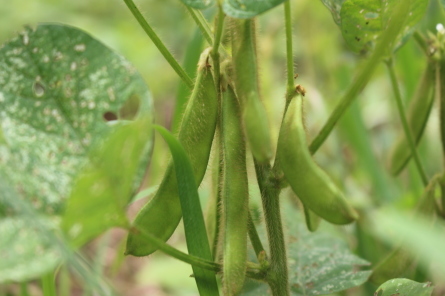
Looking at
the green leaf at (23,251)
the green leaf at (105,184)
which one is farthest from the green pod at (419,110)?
the green leaf at (23,251)

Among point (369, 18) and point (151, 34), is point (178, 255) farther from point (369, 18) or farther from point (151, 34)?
point (369, 18)

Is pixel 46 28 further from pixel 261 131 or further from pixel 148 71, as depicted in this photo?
pixel 148 71

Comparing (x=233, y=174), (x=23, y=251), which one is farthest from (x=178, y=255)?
(x=23, y=251)

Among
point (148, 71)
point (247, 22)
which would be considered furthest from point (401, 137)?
point (148, 71)

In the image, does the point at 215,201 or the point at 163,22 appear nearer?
the point at 215,201

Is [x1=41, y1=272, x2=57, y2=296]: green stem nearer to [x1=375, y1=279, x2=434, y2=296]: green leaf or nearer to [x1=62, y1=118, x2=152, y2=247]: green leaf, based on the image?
[x1=62, y1=118, x2=152, y2=247]: green leaf

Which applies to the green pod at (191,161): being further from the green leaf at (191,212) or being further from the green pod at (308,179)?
the green pod at (308,179)
